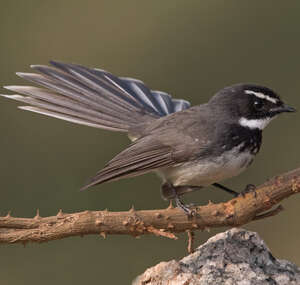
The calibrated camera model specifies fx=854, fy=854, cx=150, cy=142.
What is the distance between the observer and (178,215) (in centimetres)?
451

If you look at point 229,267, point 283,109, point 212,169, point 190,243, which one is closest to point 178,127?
point 212,169

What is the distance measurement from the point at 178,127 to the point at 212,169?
0.46 m

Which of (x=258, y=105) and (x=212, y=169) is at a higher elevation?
(x=258, y=105)

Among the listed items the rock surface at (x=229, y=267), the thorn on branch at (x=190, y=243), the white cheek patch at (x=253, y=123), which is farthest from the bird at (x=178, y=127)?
the rock surface at (x=229, y=267)

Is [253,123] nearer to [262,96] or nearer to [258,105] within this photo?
[258,105]

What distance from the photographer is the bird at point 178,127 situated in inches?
225

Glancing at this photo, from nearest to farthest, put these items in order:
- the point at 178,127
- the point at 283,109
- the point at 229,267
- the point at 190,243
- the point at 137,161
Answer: the point at 229,267
the point at 190,243
the point at 137,161
the point at 283,109
the point at 178,127

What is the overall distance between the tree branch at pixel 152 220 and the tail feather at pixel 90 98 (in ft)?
5.29

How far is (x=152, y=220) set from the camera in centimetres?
444

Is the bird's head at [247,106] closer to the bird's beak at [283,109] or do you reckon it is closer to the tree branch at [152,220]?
the bird's beak at [283,109]

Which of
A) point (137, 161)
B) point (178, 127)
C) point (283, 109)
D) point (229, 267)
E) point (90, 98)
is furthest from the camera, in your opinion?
point (90, 98)

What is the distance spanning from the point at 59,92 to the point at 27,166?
3144mm

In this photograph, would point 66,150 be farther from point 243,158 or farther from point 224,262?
point 224,262

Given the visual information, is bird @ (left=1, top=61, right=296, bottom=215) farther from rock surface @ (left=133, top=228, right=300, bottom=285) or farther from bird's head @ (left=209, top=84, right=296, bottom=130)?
rock surface @ (left=133, top=228, right=300, bottom=285)
